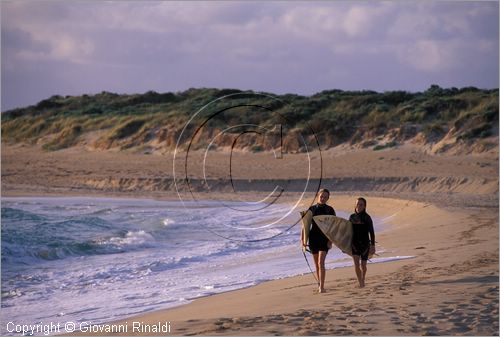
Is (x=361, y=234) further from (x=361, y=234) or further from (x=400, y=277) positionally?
(x=400, y=277)

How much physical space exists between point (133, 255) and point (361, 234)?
5.64 metres

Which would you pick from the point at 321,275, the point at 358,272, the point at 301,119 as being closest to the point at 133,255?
the point at 321,275

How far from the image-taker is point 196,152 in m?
30.4

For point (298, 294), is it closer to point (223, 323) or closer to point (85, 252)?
point (223, 323)

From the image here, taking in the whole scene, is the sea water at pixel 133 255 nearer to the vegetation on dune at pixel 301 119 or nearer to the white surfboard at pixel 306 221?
the white surfboard at pixel 306 221

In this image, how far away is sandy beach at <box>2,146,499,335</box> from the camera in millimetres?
6098

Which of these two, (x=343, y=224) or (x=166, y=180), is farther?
(x=166, y=180)

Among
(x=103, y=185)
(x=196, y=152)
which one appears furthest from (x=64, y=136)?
(x=103, y=185)

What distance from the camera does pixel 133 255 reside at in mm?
12562

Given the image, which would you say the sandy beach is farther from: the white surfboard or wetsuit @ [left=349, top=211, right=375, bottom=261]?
the white surfboard

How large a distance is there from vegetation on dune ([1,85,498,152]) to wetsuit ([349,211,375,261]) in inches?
478

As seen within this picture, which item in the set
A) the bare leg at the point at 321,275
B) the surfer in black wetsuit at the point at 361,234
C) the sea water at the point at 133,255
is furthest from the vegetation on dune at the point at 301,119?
the bare leg at the point at 321,275

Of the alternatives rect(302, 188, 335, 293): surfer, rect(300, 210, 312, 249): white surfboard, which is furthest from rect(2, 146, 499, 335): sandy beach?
rect(300, 210, 312, 249): white surfboard

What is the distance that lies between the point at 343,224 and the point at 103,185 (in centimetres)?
1805
